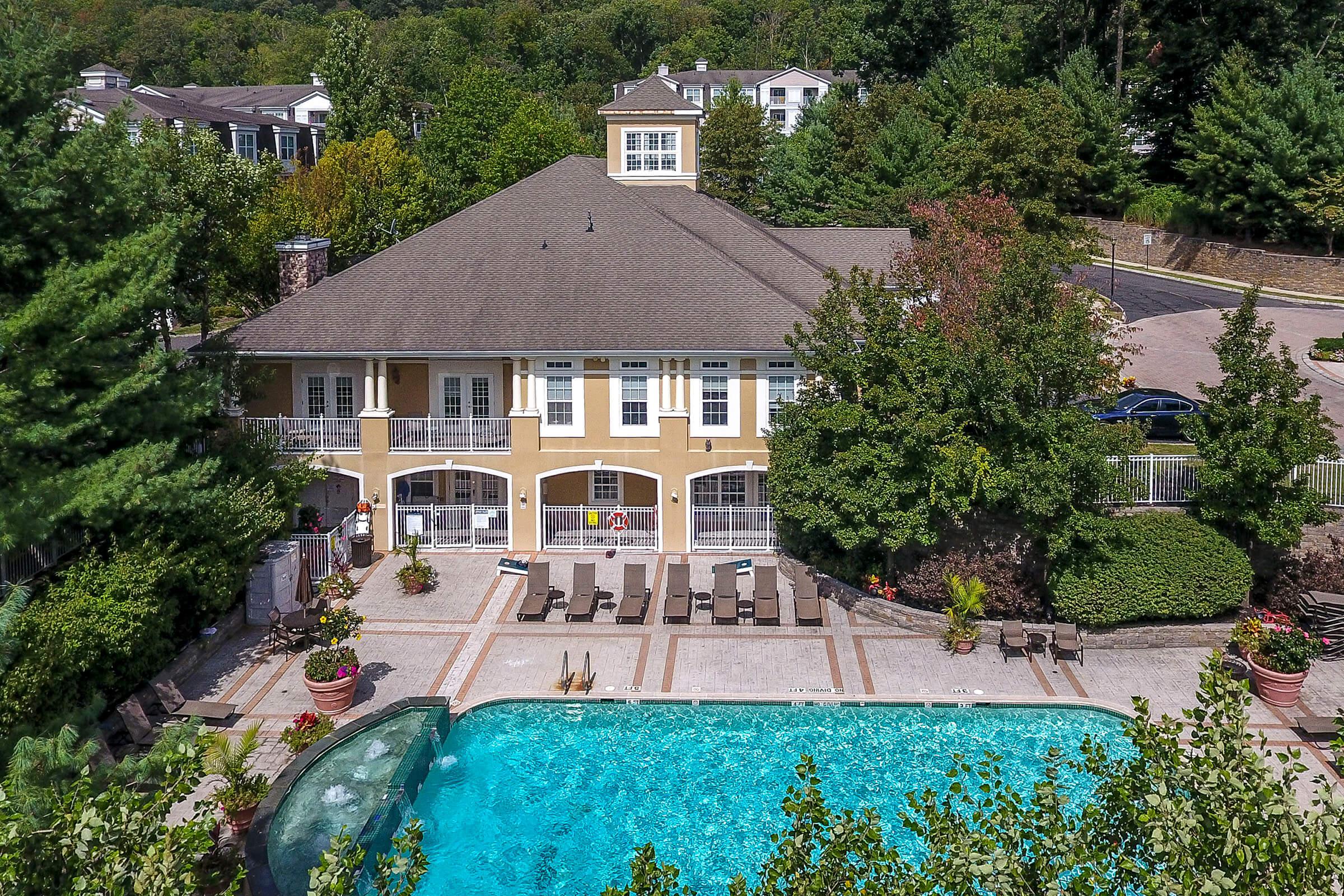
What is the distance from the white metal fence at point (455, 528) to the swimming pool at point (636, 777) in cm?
898

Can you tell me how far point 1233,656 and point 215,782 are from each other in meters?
19.4

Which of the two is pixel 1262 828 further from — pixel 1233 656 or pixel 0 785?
pixel 1233 656

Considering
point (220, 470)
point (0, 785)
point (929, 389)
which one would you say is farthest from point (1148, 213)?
point (0, 785)

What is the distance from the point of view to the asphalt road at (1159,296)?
173 feet

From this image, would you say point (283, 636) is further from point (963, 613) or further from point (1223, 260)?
point (1223, 260)

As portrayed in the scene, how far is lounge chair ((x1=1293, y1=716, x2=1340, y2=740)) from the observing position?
20641 millimetres

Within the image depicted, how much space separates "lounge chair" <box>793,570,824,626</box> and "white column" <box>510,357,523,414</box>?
8.64 meters

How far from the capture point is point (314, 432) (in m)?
30.9

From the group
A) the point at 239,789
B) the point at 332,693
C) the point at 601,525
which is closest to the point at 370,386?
the point at 601,525

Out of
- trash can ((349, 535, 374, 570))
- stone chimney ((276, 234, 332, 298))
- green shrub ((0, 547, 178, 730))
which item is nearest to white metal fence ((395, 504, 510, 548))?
trash can ((349, 535, 374, 570))

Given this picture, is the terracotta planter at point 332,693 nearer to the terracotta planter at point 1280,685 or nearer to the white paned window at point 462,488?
the white paned window at point 462,488

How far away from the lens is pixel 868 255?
40500 millimetres

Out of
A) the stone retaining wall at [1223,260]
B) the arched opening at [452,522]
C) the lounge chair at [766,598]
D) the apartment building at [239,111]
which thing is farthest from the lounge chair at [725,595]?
the apartment building at [239,111]

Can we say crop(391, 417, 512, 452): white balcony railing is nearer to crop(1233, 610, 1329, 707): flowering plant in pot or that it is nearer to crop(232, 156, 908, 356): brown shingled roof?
crop(232, 156, 908, 356): brown shingled roof
